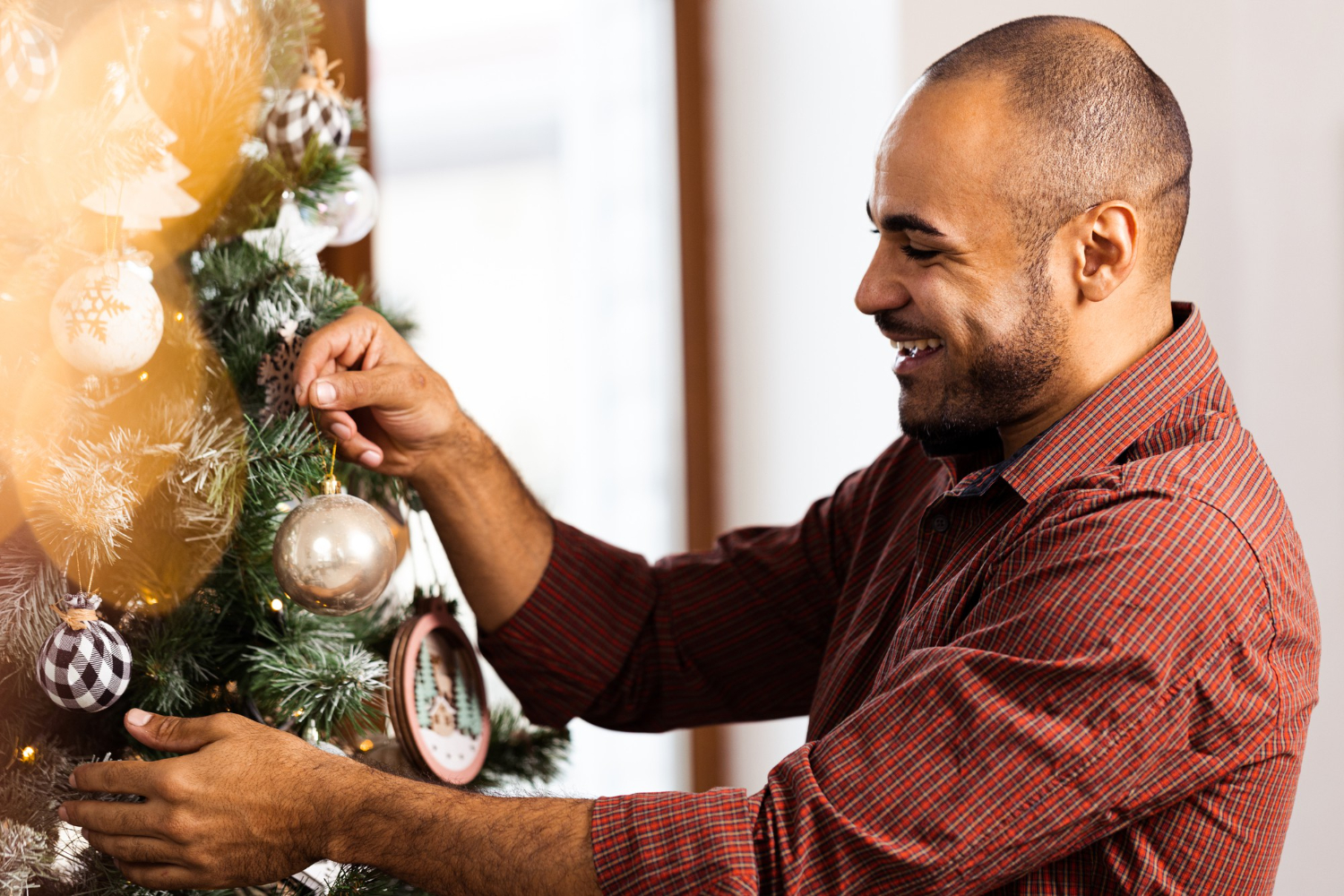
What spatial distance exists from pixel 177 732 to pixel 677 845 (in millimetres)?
352

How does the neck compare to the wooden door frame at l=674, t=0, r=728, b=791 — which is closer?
the neck

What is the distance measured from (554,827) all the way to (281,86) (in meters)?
0.63

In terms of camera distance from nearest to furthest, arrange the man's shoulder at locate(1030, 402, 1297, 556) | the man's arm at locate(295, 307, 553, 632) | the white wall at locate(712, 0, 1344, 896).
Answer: the man's shoulder at locate(1030, 402, 1297, 556)
the man's arm at locate(295, 307, 553, 632)
the white wall at locate(712, 0, 1344, 896)

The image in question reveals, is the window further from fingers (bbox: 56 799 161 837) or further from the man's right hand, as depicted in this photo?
fingers (bbox: 56 799 161 837)

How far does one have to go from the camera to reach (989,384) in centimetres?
105

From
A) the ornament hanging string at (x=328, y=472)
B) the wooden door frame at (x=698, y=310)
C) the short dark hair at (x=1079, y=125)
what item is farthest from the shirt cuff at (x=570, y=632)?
the wooden door frame at (x=698, y=310)

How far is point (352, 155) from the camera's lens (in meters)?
1.17

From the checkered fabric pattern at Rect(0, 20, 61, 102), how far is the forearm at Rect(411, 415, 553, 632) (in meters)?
0.47

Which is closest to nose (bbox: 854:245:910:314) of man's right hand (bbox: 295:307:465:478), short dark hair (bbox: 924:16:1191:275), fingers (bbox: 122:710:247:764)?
short dark hair (bbox: 924:16:1191:275)

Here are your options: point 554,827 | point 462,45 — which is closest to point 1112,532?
point 554,827

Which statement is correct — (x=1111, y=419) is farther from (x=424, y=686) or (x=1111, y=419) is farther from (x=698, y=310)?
(x=698, y=310)

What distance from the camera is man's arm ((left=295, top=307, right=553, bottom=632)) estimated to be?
98cm

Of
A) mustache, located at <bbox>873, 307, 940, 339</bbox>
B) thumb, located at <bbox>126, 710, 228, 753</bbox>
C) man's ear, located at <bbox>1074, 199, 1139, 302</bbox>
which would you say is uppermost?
man's ear, located at <bbox>1074, 199, 1139, 302</bbox>

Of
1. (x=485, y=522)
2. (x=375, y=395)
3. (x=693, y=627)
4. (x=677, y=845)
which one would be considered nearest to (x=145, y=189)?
(x=375, y=395)
